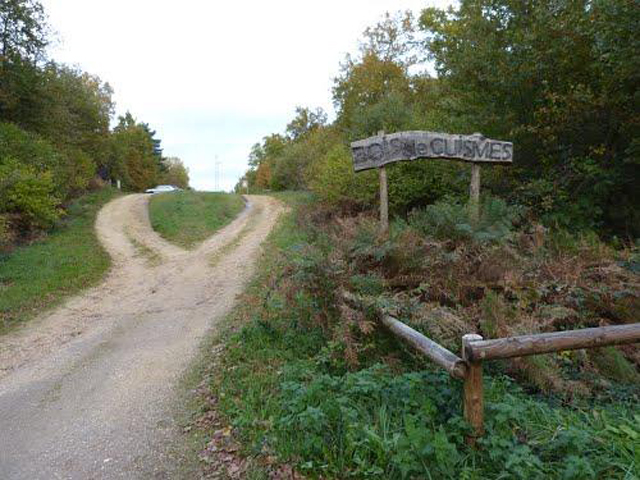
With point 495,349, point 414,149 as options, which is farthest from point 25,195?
point 495,349

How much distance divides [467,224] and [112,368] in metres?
5.56

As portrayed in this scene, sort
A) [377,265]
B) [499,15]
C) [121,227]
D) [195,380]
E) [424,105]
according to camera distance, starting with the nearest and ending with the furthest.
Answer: [195,380]
[377,265]
[499,15]
[121,227]
[424,105]

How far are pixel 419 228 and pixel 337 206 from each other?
8139 mm

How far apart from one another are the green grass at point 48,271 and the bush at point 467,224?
7.63 meters

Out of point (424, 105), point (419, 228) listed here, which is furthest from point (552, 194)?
point (424, 105)

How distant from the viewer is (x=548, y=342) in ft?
10.8

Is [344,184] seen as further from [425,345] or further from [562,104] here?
[425,345]

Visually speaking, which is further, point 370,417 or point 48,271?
point 48,271

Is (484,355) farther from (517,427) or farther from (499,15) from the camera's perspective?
(499,15)

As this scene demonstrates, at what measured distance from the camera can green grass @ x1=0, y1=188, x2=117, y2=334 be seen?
29.9ft

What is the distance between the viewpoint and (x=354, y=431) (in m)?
3.54

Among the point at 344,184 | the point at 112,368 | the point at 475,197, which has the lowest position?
the point at 112,368

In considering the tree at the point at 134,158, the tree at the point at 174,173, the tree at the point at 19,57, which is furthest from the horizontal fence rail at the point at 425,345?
the tree at the point at 174,173

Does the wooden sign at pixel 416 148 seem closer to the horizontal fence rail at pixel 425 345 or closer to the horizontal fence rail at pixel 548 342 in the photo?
the horizontal fence rail at pixel 425 345
